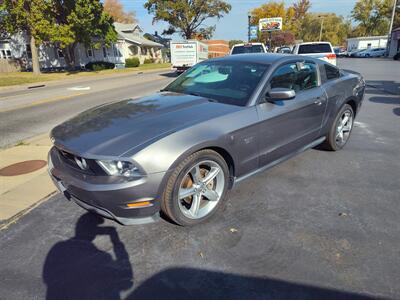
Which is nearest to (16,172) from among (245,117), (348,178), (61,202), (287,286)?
(61,202)

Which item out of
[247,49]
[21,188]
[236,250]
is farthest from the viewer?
[247,49]

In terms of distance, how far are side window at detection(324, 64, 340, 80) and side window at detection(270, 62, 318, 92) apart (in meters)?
0.35

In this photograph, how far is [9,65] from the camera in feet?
111

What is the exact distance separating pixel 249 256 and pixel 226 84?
6.86 feet

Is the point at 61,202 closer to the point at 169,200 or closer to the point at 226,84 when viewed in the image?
the point at 169,200

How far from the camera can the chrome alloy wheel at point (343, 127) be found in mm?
5066

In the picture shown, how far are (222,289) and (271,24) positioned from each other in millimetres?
69431

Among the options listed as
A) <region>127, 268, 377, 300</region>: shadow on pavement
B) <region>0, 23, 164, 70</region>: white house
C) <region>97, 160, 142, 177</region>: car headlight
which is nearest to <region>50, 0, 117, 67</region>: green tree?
<region>0, 23, 164, 70</region>: white house

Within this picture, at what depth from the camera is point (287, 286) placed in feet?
7.77

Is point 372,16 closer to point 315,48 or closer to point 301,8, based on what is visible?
point 301,8

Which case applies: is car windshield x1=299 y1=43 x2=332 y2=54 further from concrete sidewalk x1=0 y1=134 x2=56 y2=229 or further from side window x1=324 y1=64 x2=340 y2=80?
concrete sidewalk x1=0 y1=134 x2=56 y2=229

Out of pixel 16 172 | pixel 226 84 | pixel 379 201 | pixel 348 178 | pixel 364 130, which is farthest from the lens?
pixel 364 130

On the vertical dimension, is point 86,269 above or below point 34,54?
below

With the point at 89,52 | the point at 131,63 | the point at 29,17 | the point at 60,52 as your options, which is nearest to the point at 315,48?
the point at 29,17
